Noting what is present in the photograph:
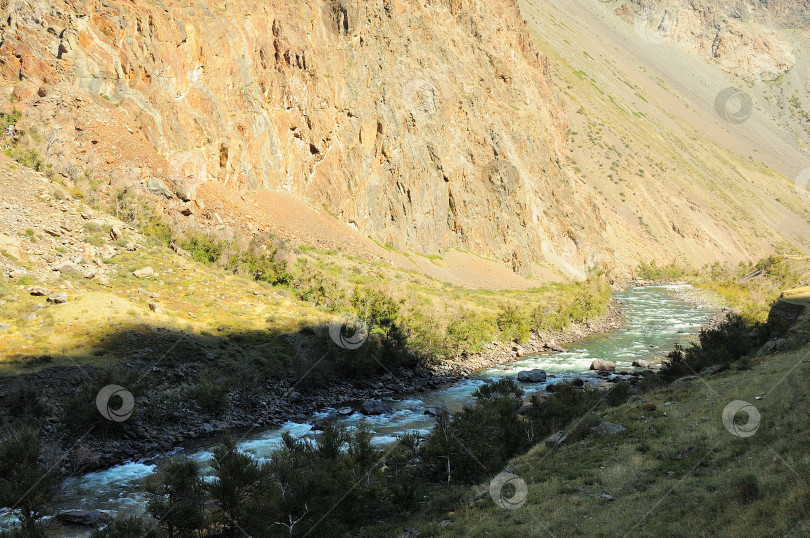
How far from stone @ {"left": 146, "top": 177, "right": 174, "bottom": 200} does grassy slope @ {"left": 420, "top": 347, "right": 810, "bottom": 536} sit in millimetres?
35603

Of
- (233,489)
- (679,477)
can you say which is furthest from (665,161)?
(233,489)

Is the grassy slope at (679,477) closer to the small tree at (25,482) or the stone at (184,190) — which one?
the small tree at (25,482)

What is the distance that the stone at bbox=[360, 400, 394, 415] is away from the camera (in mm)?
Result: 27156

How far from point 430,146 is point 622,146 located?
3176 inches

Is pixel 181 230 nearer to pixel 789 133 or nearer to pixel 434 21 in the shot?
pixel 434 21

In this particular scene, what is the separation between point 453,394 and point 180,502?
800 inches

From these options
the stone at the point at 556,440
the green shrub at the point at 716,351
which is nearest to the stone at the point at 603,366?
the green shrub at the point at 716,351

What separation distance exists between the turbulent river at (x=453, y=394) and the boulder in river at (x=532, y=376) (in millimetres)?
701

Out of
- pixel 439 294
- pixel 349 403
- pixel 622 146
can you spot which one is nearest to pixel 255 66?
pixel 439 294

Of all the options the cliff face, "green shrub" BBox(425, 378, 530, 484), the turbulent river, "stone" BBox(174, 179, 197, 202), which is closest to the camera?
the turbulent river

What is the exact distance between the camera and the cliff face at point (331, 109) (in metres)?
40.5

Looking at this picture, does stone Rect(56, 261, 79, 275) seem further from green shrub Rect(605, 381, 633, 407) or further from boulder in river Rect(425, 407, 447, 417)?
green shrub Rect(605, 381, 633, 407)

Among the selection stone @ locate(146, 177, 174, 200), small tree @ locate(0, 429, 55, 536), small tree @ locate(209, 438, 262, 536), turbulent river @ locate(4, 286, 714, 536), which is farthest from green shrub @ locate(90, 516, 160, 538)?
stone @ locate(146, 177, 174, 200)

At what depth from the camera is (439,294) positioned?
168 ft
